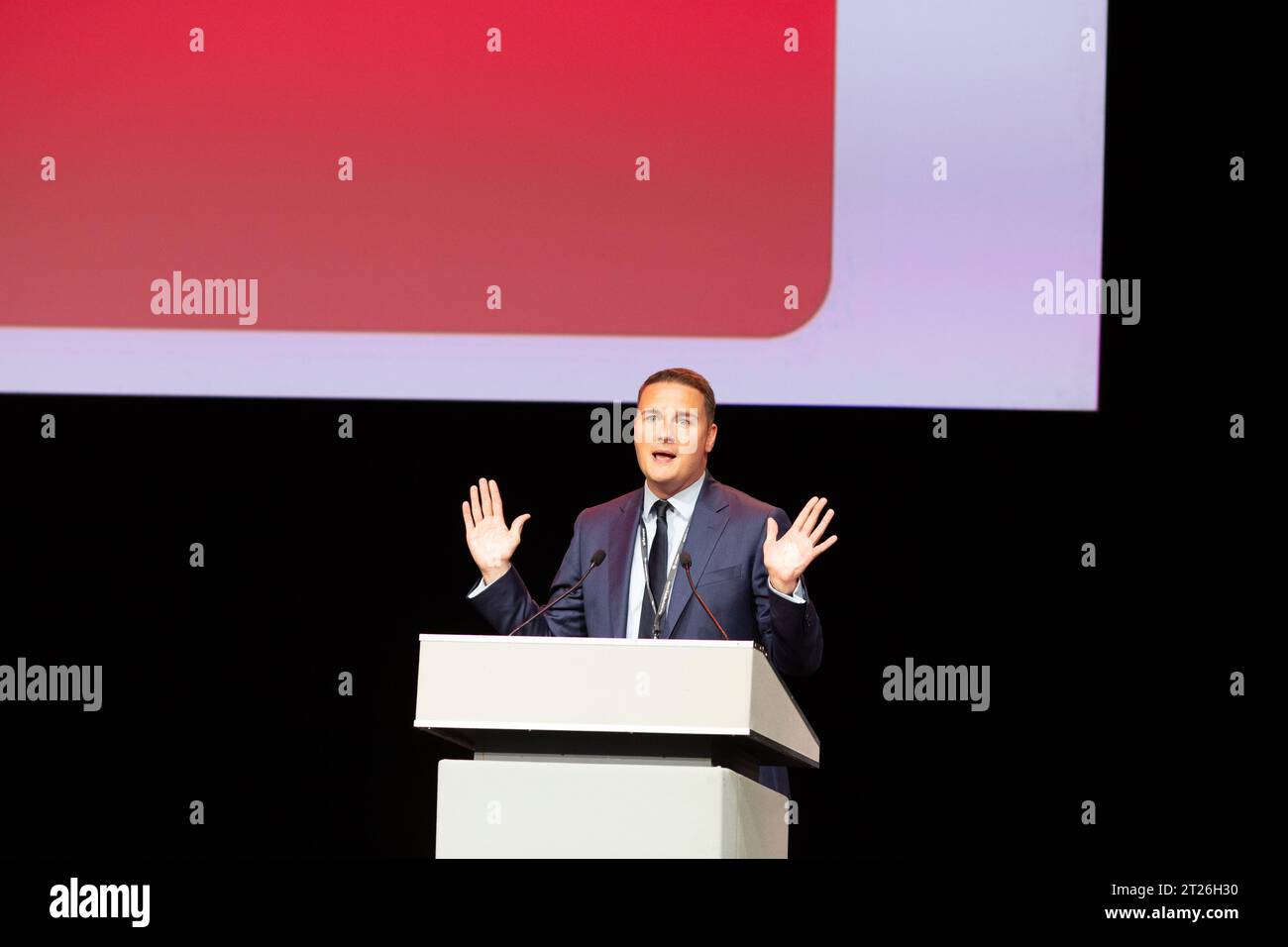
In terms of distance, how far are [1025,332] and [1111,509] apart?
0.59 m

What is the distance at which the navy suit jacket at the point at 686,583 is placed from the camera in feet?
9.47

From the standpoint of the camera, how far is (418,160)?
161 inches

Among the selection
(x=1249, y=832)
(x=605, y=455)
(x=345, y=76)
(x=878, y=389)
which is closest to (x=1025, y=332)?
(x=878, y=389)

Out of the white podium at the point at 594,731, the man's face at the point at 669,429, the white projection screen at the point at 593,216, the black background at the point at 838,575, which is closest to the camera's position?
the white podium at the point at 594,731

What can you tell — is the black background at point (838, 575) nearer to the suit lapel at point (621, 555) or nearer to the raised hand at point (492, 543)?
the suit lapel at point (621, 555)

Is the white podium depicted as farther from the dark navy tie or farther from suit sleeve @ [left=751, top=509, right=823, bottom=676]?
the dark navy tie

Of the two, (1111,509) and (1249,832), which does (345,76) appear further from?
(1249,832)

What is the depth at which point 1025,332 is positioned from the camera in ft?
13.0

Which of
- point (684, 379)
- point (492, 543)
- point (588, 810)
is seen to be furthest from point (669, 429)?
point (588, 810)

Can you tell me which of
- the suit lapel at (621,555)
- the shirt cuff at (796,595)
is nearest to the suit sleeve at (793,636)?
the shirt cuff at (796,595)

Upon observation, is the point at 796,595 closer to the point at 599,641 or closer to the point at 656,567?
the point at 656,567

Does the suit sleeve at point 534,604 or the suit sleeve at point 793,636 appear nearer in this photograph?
the suit sleeve at point 793,636

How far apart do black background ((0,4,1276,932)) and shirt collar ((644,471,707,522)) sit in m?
1.21

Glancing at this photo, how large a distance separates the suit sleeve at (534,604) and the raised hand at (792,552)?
469 mm
